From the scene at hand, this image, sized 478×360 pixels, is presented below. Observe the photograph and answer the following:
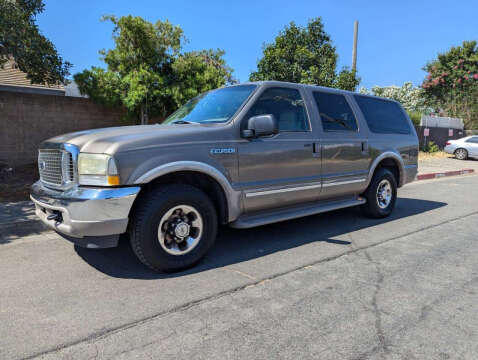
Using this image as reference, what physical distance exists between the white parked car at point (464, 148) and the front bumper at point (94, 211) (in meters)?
21.0

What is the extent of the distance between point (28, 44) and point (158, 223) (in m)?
6.74

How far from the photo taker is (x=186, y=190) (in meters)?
3.49

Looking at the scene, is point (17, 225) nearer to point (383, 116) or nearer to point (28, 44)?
point (28, 44)

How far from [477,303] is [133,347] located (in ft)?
8.90

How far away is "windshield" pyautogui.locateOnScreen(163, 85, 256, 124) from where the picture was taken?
4106 mm

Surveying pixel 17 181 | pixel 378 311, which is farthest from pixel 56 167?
pixel 17 181

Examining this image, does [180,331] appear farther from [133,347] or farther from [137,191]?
[137,191]

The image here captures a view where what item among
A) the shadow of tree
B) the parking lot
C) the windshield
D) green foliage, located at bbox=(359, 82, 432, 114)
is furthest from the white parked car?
green foliage, located at bbox=(359, 82, 432, 114)

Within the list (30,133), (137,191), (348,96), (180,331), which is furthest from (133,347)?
(30,133)

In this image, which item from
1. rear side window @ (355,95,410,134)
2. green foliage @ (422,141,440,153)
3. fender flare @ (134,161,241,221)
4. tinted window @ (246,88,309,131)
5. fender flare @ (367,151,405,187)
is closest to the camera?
fender flare @ (134,161,241,221)

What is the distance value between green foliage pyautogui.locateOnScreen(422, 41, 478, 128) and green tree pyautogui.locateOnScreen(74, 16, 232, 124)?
25.2 m

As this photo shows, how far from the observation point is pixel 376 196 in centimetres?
568

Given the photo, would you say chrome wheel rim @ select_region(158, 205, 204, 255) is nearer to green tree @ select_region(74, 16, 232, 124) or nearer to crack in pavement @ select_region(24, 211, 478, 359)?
crack in pavement @ select_region(24, 211, 478, 359)

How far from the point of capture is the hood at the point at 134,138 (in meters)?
3.15
